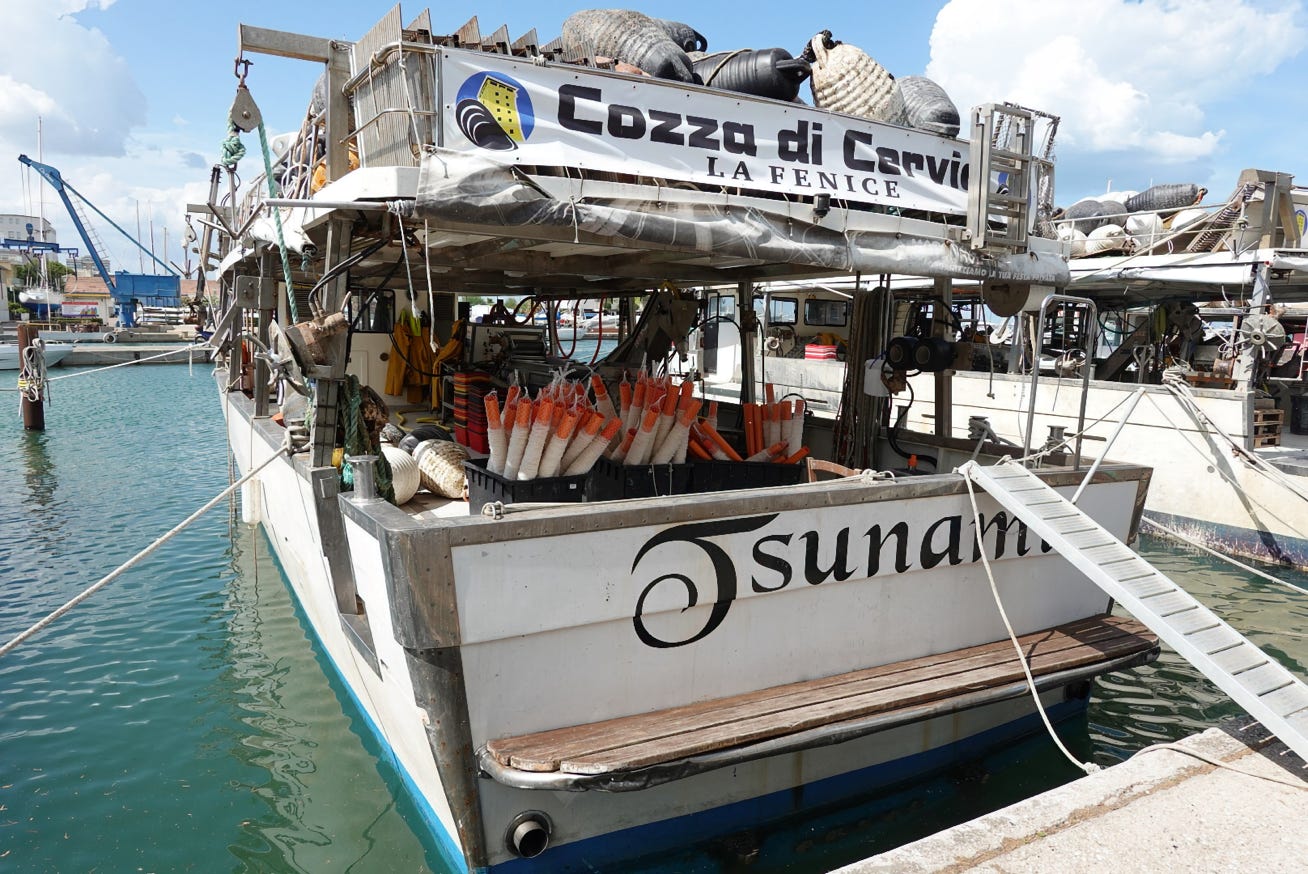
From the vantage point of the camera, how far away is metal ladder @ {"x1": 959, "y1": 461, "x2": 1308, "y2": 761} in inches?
145

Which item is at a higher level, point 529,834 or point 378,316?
point 378,316

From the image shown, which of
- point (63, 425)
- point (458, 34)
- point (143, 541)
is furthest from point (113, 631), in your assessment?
point (63, 425)

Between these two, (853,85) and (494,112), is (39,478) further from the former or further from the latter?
(853,85)

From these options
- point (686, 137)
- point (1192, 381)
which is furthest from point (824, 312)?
point (686, 137)

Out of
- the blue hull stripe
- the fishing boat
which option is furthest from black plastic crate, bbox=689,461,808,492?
the blue hull stripe

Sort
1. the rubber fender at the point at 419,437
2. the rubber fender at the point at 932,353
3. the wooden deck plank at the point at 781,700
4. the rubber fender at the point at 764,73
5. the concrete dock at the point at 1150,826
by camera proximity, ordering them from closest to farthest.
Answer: the concrete dock at the point at 1150,826, the wooden deck plank at the point at 781,700, the rubber fender at the point at 764,73, the rubber fender at the point at 419,437, the rubber fender at the point at 932,353

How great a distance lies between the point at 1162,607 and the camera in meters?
4.07

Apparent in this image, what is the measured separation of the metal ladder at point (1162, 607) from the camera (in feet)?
12.1

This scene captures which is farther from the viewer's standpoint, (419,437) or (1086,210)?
(1086,210)

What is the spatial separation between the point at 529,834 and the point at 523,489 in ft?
5.47

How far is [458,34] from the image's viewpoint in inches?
168

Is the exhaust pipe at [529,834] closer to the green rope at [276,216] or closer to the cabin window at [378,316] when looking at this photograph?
the green rope at [276,216]

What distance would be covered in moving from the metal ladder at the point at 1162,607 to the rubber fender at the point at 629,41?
3.03 meters

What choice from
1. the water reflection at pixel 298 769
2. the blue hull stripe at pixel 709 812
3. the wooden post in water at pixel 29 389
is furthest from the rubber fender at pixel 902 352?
the wooden post in water at pixel 29 389
